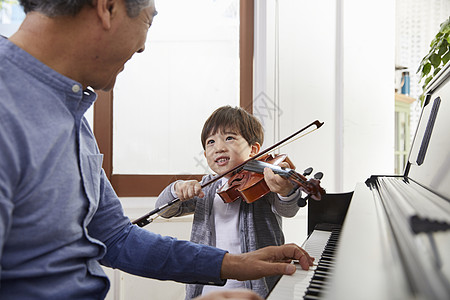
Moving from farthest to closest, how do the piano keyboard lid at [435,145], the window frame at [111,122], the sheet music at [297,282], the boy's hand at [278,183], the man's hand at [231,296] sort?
the window frame at [111,122] → the boy's hand at [278,183] → the piano keyboard lid at [435,145] → the sheet music at [297,282] → the man's hand at [231,296]

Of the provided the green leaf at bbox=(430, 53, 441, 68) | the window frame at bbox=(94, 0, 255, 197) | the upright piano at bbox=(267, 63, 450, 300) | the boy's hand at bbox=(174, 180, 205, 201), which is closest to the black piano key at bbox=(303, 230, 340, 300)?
the upright piano at bbox=(267, 63, 450, 300)

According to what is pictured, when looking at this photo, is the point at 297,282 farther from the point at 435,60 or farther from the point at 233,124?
the point at 435,60

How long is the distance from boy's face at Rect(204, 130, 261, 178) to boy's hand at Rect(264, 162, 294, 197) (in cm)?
23

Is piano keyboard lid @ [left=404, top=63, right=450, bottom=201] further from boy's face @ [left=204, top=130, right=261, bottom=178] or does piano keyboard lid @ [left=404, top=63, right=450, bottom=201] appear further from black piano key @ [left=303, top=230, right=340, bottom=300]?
Answer: boy's face @ [left=204, top=130, right=261, bottom=178]

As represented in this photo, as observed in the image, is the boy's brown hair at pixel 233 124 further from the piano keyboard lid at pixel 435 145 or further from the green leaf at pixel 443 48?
the green leaf at pixel 443 48

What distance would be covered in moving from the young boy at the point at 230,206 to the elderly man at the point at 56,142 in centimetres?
57

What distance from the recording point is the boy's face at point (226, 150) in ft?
5.31

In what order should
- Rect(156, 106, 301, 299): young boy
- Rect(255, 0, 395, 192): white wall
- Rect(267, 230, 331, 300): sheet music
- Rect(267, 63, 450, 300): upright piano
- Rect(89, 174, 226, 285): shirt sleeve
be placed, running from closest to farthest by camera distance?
Rect(267, 63, 450, 300): upright piano, Rect(267, 230, 331, 300): sheet music, Rect(89, 174, 226, 285): shirt sleeve, Rect(156, 106, 301, 299): young boy, Rect(255, 0, 395, 192): white wall

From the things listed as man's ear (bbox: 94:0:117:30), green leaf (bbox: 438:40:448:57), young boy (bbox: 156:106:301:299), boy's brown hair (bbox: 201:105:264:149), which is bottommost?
young boy (bbox: 156:106:301:299)

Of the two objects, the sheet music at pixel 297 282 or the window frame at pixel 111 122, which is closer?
the sheet music at pixel 297 282

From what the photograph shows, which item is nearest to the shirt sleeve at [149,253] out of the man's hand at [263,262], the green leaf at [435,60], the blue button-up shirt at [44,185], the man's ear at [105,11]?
the man's hand at [263,262]

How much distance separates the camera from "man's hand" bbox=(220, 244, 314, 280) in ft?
3.05

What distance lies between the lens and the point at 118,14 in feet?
2.65

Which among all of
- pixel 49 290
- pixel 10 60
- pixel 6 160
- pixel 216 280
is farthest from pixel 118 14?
pixel 216 280
